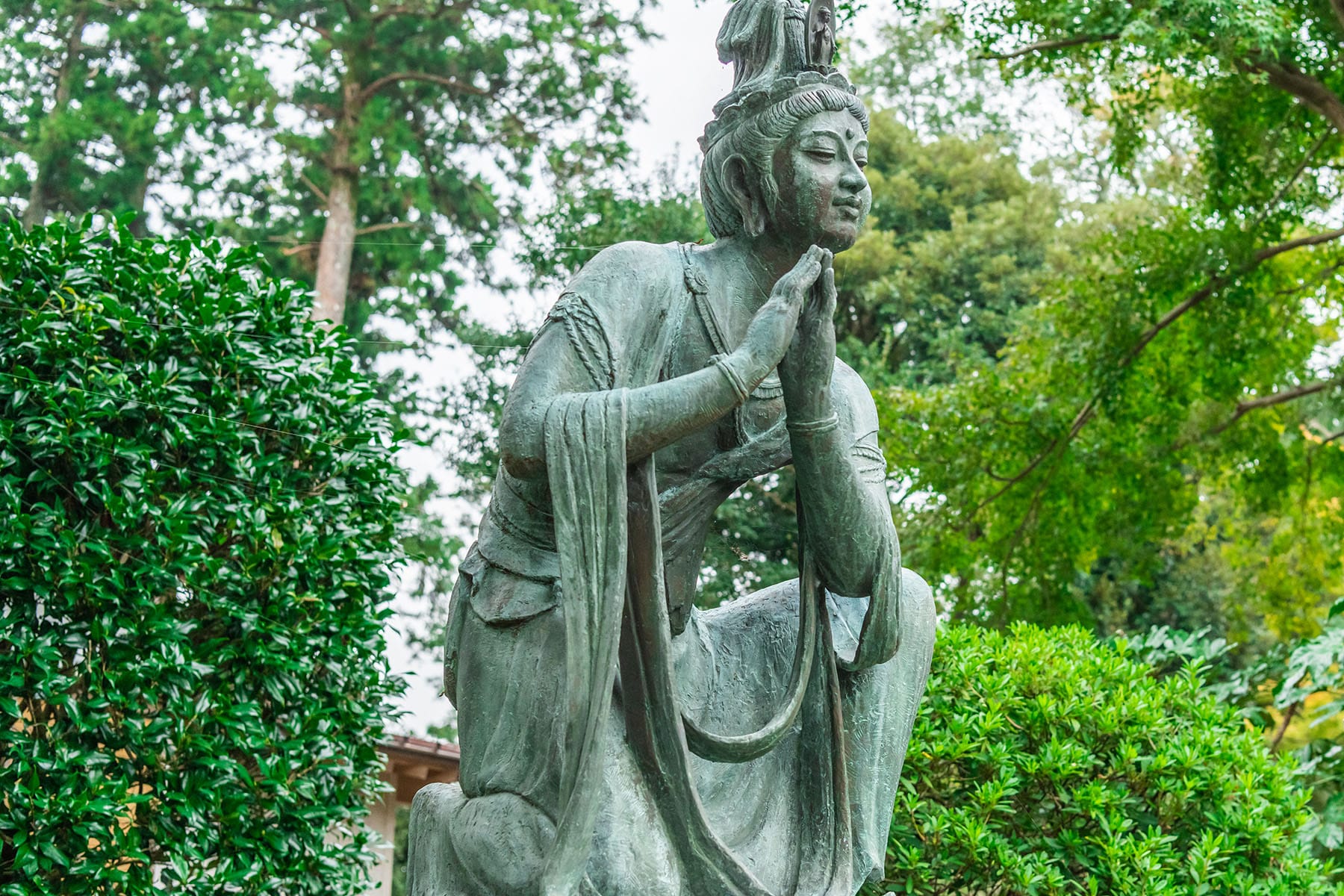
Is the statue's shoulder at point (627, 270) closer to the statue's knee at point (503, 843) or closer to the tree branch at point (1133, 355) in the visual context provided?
the statue's knee at point (503, 843)

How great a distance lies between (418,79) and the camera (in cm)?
1438

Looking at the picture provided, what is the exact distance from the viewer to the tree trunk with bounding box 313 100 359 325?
1354cm

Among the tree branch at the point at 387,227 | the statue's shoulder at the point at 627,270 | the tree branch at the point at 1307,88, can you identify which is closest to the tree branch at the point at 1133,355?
the tree branch at the point at 1307,88

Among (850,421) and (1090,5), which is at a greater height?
(1090,5)

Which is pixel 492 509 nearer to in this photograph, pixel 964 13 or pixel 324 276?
pixel 964 13

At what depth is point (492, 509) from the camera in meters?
3.01

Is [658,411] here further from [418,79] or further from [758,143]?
[418,79]

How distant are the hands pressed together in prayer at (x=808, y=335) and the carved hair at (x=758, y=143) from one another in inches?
8.8

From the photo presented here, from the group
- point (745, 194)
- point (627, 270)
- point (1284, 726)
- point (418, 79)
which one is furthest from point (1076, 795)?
point (418, 79)

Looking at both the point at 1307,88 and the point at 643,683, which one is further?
the point at 1307,88

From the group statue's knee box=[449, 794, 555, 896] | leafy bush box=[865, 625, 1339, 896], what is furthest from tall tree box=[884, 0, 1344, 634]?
statue's knee box=[449, 794, 555, 896]

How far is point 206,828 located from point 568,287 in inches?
136

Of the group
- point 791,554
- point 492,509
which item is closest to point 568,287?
point 492,509

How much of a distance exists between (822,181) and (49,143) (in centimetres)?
1279
